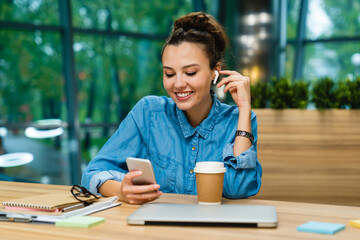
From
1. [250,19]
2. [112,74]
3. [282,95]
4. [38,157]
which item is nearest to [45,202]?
[282,95]

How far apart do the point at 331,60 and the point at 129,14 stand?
2.80 m

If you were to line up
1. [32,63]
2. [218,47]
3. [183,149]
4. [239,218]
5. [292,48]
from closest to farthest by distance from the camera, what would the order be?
[239,218]
[183,149]
[218,47]
[32,63]
[292,48]

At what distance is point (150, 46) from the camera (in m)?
5.63

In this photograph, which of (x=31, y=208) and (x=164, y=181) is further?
(x=164, y=181)

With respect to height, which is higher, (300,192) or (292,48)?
(292,48)

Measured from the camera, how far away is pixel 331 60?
607 cm

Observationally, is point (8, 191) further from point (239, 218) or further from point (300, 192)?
point (300, 192)

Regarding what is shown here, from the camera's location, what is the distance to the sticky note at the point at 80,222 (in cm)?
109

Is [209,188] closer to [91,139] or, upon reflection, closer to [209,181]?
[209,181]

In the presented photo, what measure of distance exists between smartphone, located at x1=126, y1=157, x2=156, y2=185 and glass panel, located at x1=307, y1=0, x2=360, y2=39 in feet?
17.5

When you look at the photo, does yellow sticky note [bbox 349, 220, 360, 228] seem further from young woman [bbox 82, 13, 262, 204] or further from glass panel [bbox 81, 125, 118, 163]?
glass panel [bbox 81, 125, 118, 163]

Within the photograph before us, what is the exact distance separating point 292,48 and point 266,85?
3156mm

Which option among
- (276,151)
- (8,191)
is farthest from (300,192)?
(8,191)

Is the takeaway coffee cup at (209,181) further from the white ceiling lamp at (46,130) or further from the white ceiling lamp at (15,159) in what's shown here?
the white ceiling lamp at (15,159)
